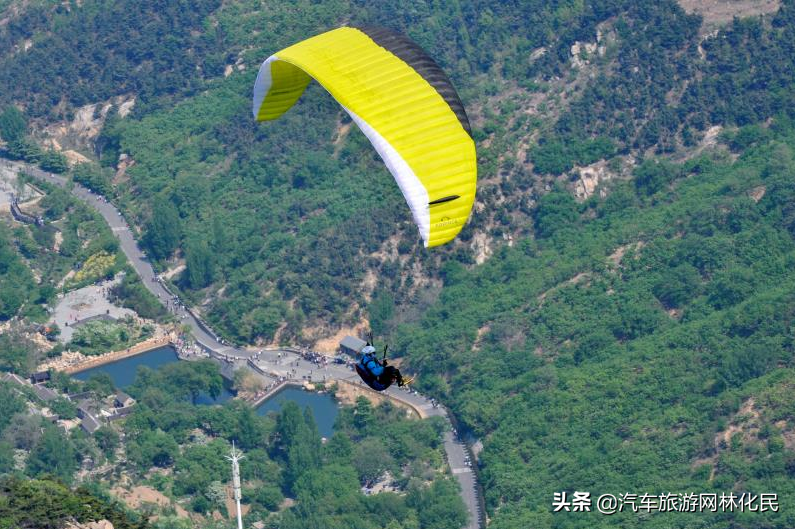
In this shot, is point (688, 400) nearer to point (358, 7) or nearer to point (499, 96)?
point (499, 96)

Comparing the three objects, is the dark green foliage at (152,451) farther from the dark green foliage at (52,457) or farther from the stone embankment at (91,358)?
the stone embankment at (91,358)

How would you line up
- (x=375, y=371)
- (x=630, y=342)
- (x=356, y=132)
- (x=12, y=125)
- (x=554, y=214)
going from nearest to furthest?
(x=375, y=371), (x=630, y=342), (x=554, y=214), (x=356, y=132), (x=12, y=125)

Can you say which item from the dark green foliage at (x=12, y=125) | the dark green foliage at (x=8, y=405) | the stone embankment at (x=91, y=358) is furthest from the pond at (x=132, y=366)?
the dark green foliage at (x=12, y=125)

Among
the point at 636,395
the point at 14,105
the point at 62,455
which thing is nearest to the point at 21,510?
the point at 62,455

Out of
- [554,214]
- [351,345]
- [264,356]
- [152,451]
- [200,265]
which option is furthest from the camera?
[200,265]

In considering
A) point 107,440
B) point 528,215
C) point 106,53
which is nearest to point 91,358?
point 107,440

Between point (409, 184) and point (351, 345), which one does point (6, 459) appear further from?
point (409, 184)

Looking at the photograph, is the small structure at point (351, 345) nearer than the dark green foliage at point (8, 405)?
No
